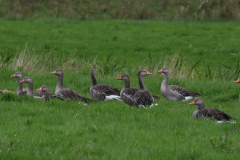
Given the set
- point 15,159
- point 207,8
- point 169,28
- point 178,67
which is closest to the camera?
point 15,159

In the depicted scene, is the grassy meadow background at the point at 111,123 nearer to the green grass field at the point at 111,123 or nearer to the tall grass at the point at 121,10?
the green grass field at the point at 111,123

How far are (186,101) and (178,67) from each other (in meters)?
4.11

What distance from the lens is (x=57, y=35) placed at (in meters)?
26.8

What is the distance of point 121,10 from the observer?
34.4 metres

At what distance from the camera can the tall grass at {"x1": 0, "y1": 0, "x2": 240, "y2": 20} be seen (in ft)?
106

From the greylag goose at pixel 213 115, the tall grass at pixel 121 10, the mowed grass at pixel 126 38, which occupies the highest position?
the greylag goose at pixel 213 115

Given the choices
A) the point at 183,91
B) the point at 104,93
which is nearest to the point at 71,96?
the point at 104,93

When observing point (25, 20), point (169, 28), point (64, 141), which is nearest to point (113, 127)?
point (64, 141)

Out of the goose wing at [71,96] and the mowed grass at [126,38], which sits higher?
the goose wing at [71,96]

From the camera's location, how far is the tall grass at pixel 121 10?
106 ft

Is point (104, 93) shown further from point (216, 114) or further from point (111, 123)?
point (216, 114)

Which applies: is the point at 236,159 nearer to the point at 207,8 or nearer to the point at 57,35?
the point at 57,35

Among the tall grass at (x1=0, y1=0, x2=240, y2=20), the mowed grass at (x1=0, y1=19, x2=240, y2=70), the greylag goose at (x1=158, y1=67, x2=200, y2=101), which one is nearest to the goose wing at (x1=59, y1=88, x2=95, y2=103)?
the greylag goose at (x1=158, y1=67, x2=200, y2=101)

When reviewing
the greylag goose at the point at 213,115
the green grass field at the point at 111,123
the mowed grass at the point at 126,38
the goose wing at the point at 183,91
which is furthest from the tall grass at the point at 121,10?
the greylag goose at the point at 213,115
